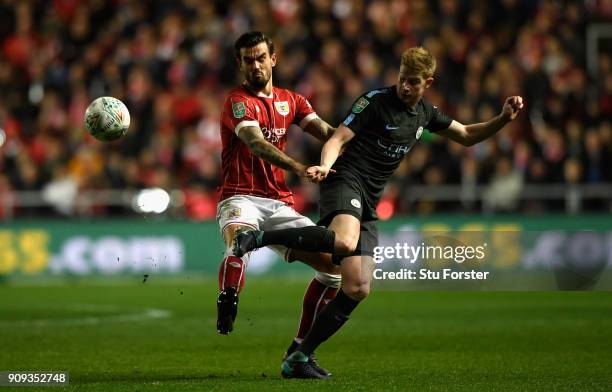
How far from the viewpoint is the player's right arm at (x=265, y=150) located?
7866 millimetres

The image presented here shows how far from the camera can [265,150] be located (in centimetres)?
803

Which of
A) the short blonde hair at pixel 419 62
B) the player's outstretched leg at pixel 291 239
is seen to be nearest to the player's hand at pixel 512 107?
the short blonde hair at pixel 419 62

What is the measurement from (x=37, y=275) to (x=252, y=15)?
21.4ft

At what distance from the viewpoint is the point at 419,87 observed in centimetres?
807

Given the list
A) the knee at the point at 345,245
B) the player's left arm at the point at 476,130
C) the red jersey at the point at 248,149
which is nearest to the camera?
the knee at the point at 345,245

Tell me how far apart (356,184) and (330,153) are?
378 millimetres

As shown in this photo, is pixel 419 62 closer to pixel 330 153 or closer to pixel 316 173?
pixel 330 153

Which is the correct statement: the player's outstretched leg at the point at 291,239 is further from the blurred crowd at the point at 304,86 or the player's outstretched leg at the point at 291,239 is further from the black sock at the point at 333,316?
the blurred crowd at the point at 304,86

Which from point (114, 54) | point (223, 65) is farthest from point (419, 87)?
point (114, 54)

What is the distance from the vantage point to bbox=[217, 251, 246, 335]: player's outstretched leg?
775 cm

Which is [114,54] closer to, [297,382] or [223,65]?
[223,65]

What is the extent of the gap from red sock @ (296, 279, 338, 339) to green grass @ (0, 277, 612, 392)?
397mm

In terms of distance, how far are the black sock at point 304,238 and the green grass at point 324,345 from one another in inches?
37.3

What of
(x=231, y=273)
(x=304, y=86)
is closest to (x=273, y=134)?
(x=231, y=273)
